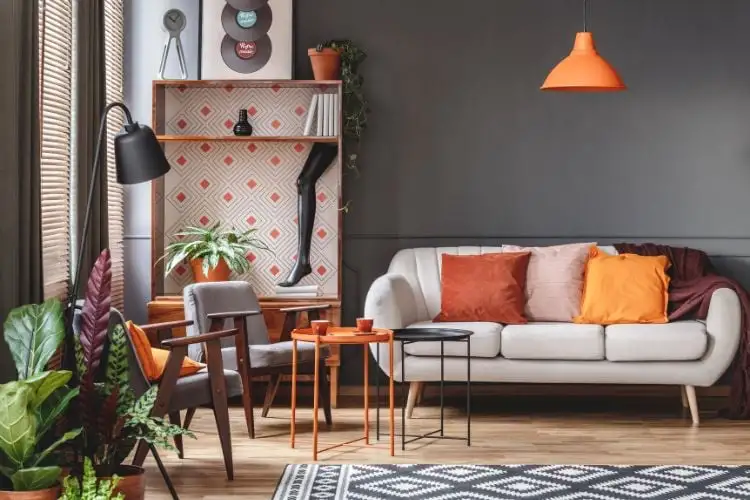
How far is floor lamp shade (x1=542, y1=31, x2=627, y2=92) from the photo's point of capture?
18.2 feet

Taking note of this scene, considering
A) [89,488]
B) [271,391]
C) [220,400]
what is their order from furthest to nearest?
[271,391], [220,400], [89,488]

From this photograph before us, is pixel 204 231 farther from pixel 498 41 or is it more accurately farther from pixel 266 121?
pixel 498 41

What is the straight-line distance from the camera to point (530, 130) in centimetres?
702

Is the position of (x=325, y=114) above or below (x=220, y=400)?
above

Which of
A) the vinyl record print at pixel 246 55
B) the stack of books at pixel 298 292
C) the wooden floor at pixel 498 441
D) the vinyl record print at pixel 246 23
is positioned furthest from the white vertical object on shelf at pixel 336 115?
the wooden floor at pixel 498 441

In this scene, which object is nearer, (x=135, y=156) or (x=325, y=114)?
(x=135, y=156)

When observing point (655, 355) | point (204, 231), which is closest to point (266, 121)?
point (204, 231)

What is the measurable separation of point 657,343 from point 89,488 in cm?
333

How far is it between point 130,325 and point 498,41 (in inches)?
133

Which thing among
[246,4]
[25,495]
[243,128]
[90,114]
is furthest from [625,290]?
[25,495]

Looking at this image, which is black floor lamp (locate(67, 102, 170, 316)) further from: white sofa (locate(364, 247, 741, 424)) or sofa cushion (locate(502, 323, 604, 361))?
sofa cushion (locate(502, 323, 604, 361))

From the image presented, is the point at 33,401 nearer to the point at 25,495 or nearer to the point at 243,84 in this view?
the point at 25,495

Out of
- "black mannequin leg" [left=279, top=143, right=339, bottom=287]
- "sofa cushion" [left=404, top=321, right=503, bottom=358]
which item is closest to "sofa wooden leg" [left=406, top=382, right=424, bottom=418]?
"sofa cushion" [left=404, top=321, right=503, bottom=358]

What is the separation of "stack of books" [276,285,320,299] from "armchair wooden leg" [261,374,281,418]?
0.73 m
